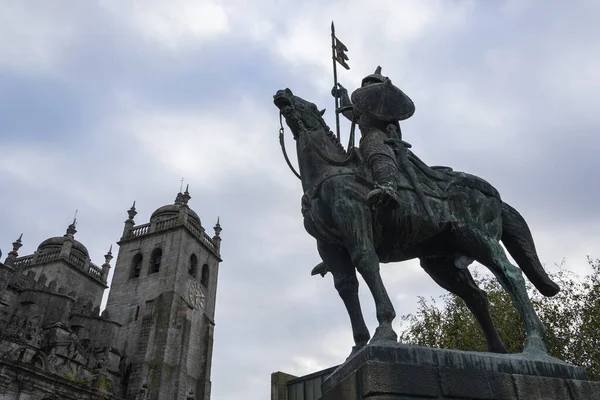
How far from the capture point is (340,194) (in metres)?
4.92

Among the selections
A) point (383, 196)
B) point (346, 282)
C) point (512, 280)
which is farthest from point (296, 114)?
point (512, 280)

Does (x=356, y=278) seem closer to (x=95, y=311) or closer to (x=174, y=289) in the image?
(x=174, y=289)

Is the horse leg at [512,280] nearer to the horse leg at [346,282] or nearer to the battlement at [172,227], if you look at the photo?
the horse leg at [346,282]

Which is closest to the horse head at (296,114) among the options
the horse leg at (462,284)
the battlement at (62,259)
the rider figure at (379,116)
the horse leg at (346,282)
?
the rider figure at (379,116)

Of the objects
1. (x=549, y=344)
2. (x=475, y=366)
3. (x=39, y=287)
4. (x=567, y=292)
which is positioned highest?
(x=39, y=287)

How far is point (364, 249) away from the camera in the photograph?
4.66m

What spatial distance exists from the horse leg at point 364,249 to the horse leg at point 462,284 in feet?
4.18

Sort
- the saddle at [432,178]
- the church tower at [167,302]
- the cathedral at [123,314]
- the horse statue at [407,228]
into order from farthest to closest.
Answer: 1. the church tower at [167,302]
2. the cathedral at [123,314]
3. the saddle at [432,178]
4. the horse statue at [407,228]

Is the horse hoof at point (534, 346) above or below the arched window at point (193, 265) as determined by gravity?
below

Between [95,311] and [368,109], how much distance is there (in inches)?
1762

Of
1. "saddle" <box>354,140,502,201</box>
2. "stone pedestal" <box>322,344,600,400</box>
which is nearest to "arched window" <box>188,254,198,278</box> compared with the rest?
"saddle" <box>354,140,502,201</box>

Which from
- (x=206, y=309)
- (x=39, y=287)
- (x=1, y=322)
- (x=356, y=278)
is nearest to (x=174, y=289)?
(x=206, y=309)

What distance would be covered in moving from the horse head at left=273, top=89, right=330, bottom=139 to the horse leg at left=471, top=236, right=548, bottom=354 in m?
2.13

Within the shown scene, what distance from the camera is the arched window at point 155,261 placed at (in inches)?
1806
